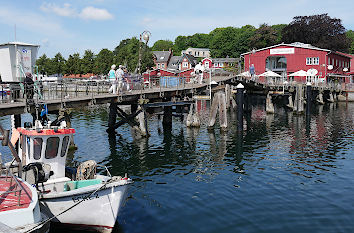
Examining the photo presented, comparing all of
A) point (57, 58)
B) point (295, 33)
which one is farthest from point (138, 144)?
point (57, 58)

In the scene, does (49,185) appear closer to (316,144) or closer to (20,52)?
(20,52)

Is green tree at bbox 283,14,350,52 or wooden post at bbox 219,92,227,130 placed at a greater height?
green tree at bbox 283,14,350,52

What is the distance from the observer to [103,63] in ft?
327

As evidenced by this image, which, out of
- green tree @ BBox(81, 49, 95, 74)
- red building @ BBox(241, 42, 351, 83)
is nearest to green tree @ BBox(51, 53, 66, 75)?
green tree @ BBox(81, 49, 95, 74)

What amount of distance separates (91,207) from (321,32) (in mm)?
80516

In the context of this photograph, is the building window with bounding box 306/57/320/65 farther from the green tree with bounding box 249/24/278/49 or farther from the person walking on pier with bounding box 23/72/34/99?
the person walking on pier with bounding box 23/72/34/99

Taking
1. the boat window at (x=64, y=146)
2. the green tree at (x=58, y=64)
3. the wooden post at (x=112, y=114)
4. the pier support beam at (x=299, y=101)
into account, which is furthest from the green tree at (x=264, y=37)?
the boat window at (x=64, y=146)

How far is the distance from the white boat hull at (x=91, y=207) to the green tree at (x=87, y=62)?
310 feet

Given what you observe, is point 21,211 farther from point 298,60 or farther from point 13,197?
point 298,60

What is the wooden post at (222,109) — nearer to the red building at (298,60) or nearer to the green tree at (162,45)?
the red building at (298,60)

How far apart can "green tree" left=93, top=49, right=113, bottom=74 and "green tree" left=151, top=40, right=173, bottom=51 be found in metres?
52.8

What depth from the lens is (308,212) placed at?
13.4m

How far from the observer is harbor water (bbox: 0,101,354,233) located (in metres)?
12.8

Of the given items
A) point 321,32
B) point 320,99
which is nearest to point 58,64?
point 321,32
